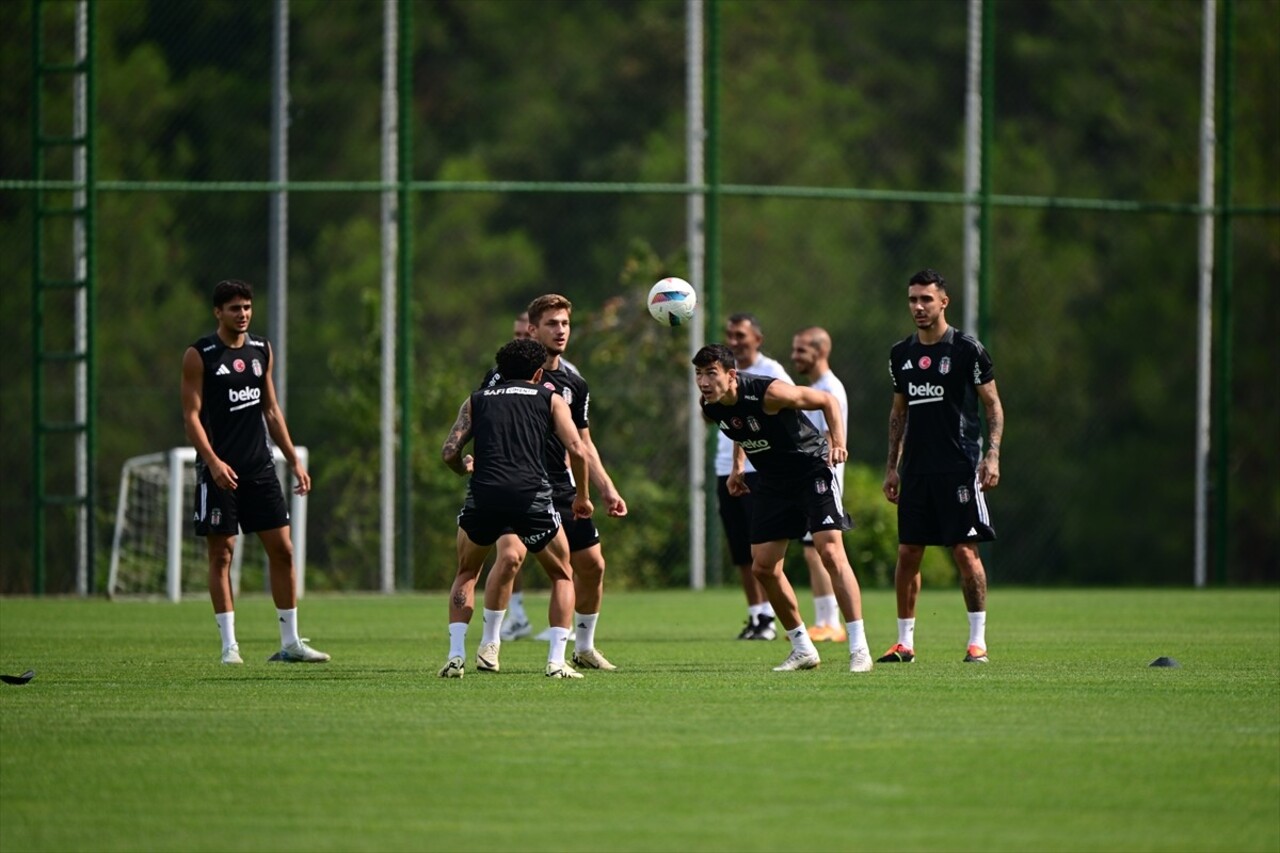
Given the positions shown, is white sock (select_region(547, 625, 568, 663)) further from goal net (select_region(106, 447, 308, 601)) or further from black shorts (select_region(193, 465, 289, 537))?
goal net (select_region(106, 447, 308, 601))

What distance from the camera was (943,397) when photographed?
42.5 feet

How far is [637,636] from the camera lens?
1555 centimetres

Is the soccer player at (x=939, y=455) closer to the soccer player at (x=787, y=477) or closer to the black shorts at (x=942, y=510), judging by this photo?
the black shorts at (x=942, y=510)

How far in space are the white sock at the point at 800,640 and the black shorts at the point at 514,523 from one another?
1.59 meters

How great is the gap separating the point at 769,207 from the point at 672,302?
29.7m

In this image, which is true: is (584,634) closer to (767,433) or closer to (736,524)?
(767,433)

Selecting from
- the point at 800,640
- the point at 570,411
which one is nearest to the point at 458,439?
the point at 570,411

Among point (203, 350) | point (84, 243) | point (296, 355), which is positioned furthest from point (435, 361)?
point (203, 350)

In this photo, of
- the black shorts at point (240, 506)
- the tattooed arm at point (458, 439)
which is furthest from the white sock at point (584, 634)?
the black shorts at point (240, 506)

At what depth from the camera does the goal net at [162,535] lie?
66.9 feet

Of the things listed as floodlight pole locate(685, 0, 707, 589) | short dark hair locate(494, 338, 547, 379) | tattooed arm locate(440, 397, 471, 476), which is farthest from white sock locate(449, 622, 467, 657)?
floodlight pole locate(685, 0, 707, 589)

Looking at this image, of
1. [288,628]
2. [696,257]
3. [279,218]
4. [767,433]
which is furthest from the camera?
[696,257]

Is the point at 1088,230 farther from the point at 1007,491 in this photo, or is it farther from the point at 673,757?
the point at 673,757

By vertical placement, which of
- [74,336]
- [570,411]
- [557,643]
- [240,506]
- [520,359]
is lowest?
[557,643]
